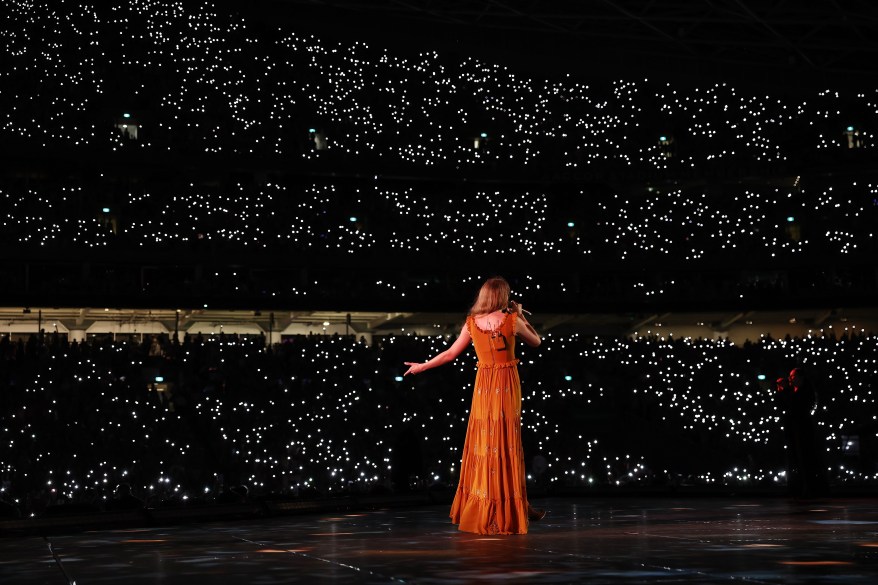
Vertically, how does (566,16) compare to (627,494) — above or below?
above

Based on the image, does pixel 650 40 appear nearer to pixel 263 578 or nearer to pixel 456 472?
pixel 456 472

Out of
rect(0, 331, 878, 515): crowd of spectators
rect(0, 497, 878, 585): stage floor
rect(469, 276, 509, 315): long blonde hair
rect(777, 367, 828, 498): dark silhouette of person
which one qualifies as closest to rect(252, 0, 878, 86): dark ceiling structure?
rect(0, 331, 878, 515): crowd of spectators

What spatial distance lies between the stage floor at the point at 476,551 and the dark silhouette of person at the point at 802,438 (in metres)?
2.29

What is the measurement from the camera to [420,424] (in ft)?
89.1

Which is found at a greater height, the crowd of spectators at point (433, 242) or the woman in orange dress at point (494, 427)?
the crowd of spectators at point (433, 242)

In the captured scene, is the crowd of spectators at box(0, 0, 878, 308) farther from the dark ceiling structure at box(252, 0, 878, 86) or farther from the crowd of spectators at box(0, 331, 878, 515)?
the crowd of spectators at box(0, 331, 878, 515)

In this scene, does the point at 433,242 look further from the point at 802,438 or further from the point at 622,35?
the point at 802,438

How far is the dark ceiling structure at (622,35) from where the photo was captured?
117 ft

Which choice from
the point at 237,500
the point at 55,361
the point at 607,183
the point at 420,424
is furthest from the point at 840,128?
the point at 237,500

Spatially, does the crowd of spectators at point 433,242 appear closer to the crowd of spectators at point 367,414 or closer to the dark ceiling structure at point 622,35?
the crowd of spectators at point 367,414

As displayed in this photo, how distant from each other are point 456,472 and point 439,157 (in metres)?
16.9

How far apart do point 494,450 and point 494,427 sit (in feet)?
0.65

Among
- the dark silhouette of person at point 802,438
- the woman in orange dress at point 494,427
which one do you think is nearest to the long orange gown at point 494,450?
the woman in orange dress at point 494,427

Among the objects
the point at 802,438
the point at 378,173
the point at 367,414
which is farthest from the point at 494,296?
the point at 378,173
